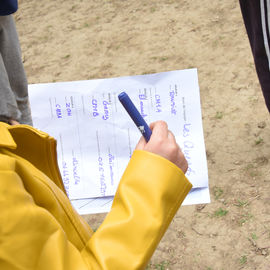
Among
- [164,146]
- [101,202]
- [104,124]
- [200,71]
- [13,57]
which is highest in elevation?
[164,146]

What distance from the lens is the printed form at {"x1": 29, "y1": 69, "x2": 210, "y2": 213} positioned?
3.69ft

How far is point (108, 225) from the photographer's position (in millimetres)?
610

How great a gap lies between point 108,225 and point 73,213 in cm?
10

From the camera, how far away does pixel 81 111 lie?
1.16 m

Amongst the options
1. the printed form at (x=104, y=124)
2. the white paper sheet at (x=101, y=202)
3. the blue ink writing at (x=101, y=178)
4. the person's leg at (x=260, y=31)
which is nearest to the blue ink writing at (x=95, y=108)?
the printed form at (x=104, y=124)

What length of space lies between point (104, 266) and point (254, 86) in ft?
4.38

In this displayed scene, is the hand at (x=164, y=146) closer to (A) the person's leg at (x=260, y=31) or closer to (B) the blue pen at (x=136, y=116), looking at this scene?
Result: (B) the blue pen at (x=136, y=116)

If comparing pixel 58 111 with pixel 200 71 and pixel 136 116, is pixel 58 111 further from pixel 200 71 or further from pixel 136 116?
pixel 200 71

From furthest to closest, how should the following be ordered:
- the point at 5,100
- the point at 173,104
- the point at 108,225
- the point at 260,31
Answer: the point at 173,104
the point at 5,100
the point at 260,31
the point at 108,225

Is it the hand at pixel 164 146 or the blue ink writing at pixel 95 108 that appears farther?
the blue ink writing at pixel 95 108

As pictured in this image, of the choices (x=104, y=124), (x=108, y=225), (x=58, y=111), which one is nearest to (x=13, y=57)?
(x=58, y=111)

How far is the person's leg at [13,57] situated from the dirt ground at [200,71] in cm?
49

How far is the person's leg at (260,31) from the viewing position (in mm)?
871

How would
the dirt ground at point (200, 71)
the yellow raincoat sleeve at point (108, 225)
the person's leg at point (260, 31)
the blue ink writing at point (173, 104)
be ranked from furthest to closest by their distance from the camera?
the dirt ground at point (200, 71), the blue ink writing at point (173, 104), the person's leg at point (260, 31), the yellow raincoat sleeve at point (108, 225)
